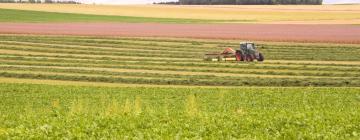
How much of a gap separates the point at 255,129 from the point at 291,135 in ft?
4.80

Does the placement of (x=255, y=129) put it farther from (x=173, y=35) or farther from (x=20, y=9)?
(x=20, y=9)

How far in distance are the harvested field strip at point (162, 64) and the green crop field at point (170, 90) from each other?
0.07 metres

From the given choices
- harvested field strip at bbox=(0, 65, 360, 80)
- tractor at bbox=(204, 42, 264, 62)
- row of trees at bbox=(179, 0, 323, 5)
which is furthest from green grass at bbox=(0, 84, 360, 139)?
row of trees at bbox=(179, 0, 323, 5)

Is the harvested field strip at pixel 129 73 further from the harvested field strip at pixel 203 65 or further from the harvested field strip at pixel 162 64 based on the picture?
the harvested field strip at pixel 203 65

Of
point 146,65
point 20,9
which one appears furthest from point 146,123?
point 20,9

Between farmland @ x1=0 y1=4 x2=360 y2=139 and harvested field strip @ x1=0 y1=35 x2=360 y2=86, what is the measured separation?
78 mm

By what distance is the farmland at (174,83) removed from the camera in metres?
18.5

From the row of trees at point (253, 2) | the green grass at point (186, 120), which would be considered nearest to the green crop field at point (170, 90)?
the green grass at point (186, 120)

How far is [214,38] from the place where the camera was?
72.8 m

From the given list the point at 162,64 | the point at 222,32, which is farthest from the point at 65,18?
the point at 162,64

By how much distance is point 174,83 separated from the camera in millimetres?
39469

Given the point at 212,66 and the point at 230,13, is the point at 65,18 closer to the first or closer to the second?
the point at 230,13

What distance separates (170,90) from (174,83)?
16.2 feet

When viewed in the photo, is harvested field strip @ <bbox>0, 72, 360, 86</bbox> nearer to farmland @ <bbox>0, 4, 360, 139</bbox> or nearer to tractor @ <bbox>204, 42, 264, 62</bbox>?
farmland @ <bbox>0, 4, 360, 139</bbox>
